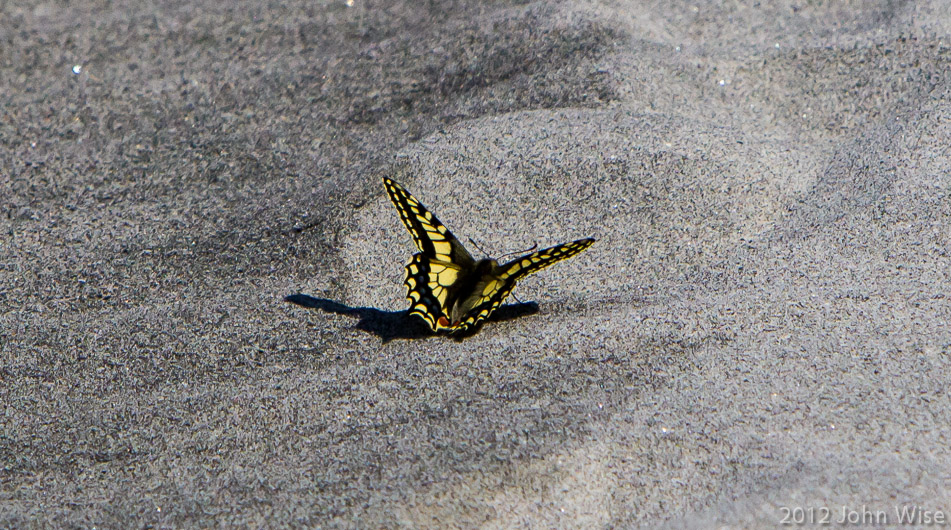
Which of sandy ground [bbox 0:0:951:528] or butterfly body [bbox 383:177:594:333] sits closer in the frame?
sandy ground [bbox 0:0:951:528]

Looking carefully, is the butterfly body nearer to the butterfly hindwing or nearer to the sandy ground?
the butterfly hindwing

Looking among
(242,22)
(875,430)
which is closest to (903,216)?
(875,430)

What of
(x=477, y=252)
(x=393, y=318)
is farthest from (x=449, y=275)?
(x=477, y=252)

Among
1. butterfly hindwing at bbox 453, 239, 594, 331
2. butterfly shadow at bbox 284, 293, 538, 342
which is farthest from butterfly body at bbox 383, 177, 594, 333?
butterfly shadow at bbox 284, 293, 538, 342

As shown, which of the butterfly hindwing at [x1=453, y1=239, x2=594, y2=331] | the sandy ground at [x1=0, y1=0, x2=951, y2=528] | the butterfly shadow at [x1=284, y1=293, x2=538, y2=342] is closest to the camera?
the sandy ground at [x1=0, y1=0, x2=951, y2=528]

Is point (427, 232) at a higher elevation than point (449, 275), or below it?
higher

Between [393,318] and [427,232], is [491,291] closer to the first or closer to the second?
[427,232]
